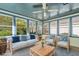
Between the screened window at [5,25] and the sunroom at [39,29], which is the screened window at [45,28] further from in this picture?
the screened window at [5,25]

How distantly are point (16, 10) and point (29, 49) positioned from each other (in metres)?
0.85

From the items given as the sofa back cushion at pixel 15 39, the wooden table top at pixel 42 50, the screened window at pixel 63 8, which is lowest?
the wooden table top at pixel 42 50

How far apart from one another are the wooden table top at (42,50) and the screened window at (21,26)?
0.41 m

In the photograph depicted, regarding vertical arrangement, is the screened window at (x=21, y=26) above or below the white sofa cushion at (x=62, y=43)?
above

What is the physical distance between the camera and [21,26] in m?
2.52

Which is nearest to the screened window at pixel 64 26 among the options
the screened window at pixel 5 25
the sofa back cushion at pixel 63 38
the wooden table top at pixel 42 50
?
the sofa back cushion at pixel 63 38

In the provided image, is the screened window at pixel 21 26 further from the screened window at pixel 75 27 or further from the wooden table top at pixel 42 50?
the screened window at pixel 75 27

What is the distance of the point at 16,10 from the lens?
8.12 feet

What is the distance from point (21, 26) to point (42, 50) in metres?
0.66

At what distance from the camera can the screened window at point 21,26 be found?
8.19 feet

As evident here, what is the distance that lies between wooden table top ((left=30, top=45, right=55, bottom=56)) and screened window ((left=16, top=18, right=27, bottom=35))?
0.41 meters

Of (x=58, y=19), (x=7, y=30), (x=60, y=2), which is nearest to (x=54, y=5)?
(x=60, y=2)

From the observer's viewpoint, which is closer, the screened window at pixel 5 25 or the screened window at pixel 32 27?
the screened window at pixel 5 25

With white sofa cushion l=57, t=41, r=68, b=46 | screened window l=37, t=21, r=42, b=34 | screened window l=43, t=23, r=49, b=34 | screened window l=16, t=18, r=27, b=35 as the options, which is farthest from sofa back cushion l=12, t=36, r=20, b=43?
white sofa cushion l=57, t=41, r=68, b=46
